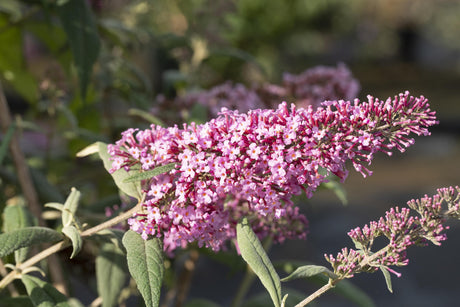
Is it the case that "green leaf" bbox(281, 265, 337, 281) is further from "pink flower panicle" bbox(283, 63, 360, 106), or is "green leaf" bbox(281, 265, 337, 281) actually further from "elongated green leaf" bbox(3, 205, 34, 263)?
"pink flower panicle" bbox(283, 63, 360, 106)

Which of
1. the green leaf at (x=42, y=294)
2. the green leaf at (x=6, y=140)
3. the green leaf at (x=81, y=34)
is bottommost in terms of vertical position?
the green leaf at (x=42, y=294)

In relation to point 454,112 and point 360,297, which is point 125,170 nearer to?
point 360,297

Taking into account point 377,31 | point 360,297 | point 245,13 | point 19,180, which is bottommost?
point 360,297

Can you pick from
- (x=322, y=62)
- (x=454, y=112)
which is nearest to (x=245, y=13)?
(x=322, y=62)

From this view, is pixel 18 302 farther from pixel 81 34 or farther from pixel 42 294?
pixel 81 34

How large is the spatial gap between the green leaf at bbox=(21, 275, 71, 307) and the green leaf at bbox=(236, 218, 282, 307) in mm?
258

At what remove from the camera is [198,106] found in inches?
38.5

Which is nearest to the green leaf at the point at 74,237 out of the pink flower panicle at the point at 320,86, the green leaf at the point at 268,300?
the green leaf at the point at 268,300

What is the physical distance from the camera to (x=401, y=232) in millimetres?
571

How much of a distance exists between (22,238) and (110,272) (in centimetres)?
20

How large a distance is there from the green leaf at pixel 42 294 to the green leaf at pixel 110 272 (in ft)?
0.27

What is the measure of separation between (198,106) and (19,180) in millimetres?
319

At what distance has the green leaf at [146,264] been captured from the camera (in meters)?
0.57

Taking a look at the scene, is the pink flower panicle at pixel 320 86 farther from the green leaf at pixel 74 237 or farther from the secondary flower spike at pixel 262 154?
the green leaf at pixel 74 237
